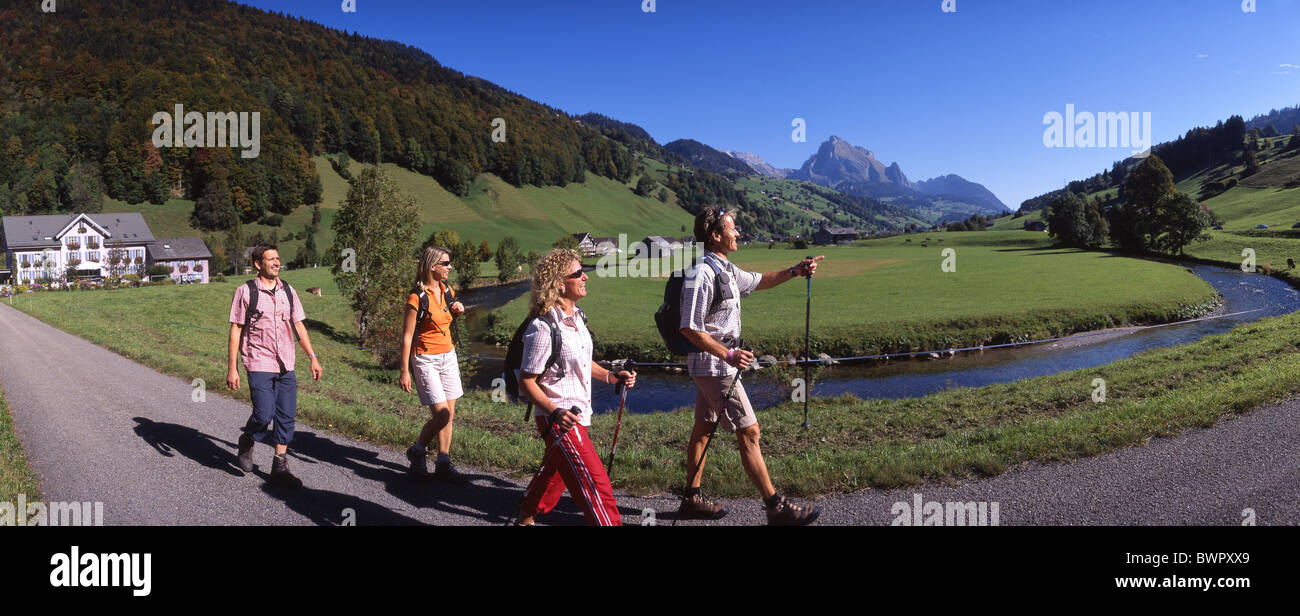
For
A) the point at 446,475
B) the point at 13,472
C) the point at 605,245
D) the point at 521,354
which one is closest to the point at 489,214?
the point at 605,245

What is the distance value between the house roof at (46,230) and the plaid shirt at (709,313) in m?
121

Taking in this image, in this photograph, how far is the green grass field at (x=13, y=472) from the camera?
20.1 feet

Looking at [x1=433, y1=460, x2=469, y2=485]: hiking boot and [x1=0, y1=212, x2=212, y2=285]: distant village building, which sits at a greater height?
[x1=0, y1=212, x2=212, y2=285]: distant village building

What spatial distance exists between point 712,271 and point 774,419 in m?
8.08

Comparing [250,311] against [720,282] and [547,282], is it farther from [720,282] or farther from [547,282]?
[720,282]

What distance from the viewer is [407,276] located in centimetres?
3519

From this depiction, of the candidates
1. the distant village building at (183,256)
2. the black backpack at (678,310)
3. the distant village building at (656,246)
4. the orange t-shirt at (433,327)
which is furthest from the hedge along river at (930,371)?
the distant village building at (656,246)

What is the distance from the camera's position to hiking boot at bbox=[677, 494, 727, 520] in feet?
19.1

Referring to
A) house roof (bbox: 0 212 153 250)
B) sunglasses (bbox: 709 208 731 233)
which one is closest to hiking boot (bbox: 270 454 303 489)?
sunglasses (bbox: 709 208 731 233)

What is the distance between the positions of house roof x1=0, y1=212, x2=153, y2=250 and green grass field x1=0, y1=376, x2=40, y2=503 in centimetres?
11277

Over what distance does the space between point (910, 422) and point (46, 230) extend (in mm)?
123153

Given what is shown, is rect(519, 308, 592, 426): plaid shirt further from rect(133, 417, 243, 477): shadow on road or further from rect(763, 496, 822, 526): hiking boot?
rect(133, 417, 243, 477): shadow on road
